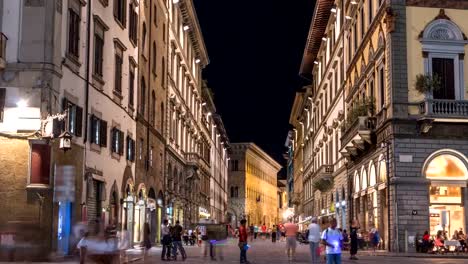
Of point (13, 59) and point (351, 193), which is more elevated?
point (13, 59)

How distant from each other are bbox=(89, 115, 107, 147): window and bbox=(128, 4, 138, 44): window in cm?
761

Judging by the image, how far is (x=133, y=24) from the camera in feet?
129

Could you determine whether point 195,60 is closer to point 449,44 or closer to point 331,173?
point 331,173

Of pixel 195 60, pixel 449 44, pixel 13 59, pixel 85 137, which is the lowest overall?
pixel 85 137

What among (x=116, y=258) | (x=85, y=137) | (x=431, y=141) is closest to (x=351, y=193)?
Result: (x=431, y=141)

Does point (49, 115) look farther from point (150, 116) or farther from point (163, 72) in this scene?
point (163, 72)

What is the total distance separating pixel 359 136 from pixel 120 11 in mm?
15035

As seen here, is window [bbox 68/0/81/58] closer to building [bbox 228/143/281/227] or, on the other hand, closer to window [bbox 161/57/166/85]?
window [bbox 161/57/166/85]

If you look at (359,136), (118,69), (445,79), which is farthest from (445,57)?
(118,69)

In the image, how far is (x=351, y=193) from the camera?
160 ft

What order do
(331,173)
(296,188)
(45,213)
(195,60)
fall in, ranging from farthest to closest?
(296,188) → (195,60) → (331,173) → (45,213)

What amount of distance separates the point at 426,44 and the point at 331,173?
24.2m

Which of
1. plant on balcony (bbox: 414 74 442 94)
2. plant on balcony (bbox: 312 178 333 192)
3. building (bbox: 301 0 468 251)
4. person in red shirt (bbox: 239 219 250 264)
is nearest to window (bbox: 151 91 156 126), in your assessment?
building (bbox: 301 0 468 251)

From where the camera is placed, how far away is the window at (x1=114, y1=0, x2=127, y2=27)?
3486cm
